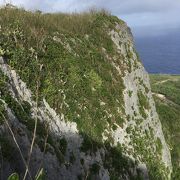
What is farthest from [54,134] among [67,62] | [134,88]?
[134,88]

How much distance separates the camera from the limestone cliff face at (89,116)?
13359 mm

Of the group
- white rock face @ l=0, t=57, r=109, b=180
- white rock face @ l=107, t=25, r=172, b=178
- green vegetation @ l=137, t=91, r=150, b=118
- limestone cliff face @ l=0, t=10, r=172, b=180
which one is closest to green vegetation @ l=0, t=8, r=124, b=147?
limestone cliff face @ l=0, t=10, r=172, b=180

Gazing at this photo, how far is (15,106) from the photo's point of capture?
13508 millimetres

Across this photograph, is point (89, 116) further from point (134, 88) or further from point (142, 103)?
point (142, 103)

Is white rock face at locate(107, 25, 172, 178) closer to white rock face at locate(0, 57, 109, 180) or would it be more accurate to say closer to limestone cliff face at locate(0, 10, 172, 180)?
limestone cliff face at locate(0, 10, 172, 180)

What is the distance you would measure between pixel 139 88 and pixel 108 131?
8373 mm

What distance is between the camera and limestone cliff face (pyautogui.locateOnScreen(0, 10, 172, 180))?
1336 cm

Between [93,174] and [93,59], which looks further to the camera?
[93,59]

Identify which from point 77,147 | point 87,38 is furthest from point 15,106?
point 87,38

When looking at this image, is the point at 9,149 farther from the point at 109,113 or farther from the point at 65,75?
the point at 109,113

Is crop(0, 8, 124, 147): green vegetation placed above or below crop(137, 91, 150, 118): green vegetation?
above

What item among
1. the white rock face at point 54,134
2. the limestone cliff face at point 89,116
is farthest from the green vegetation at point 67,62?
the white rock face at point 54,134

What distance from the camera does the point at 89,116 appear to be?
19.3 metres

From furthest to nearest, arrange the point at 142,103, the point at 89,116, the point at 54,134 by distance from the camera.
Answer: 1. the point at 142,103
2. the point at 89,116
3. the point at 54,134
